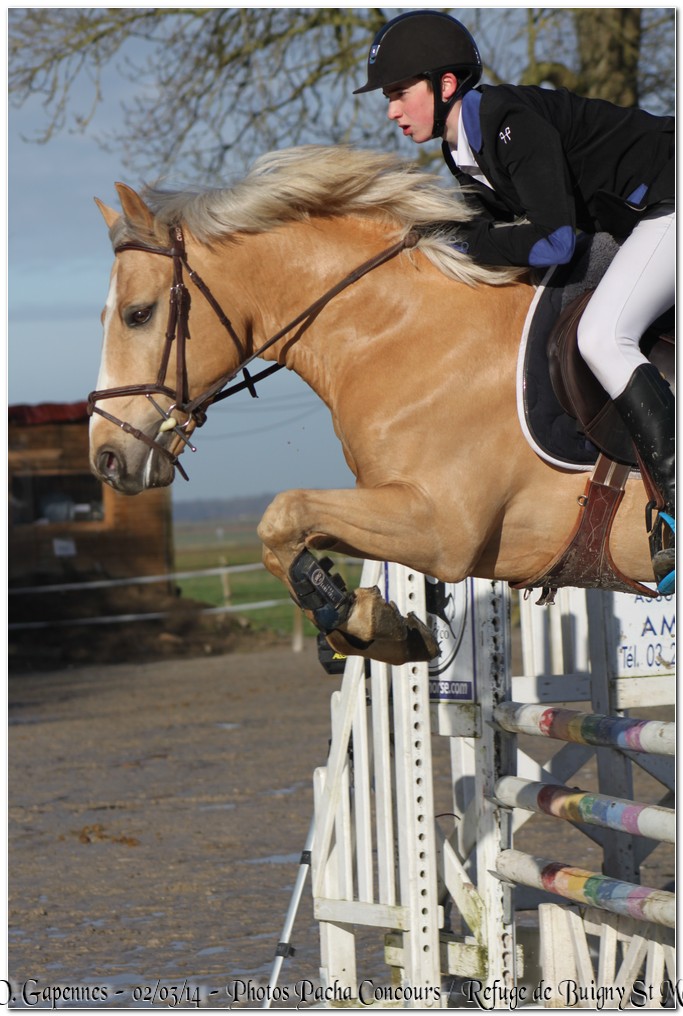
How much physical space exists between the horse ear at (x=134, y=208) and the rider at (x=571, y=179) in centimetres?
70

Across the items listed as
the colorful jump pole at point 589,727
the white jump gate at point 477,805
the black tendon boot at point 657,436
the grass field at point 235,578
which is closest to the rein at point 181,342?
the black tendon boot at point 657,436

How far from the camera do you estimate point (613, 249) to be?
3340 millimetres

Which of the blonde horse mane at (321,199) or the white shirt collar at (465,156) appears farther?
the blonde horse mane at (321,199)

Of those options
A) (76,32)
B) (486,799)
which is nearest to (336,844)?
(486,799)

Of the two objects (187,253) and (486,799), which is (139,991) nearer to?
(486,799)

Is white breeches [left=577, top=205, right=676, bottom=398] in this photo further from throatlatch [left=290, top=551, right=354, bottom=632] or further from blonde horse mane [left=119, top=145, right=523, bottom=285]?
throatlatch [left=290, top=551, right=354, bottom=632]

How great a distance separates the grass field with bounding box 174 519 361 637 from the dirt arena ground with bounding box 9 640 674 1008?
4.66 metres

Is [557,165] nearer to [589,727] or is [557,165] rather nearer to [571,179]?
[571,179]

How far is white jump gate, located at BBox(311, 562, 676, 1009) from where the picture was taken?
3.93m

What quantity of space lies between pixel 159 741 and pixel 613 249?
784cm

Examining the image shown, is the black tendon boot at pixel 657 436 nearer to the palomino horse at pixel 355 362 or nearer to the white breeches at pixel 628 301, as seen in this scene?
the white breeches at pixel 628 301

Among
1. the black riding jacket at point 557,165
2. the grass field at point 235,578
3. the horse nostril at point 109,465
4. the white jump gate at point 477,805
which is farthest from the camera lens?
the grass field at point 235,578

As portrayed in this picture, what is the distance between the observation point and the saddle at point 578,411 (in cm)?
316

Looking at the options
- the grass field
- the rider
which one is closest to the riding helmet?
the rider
